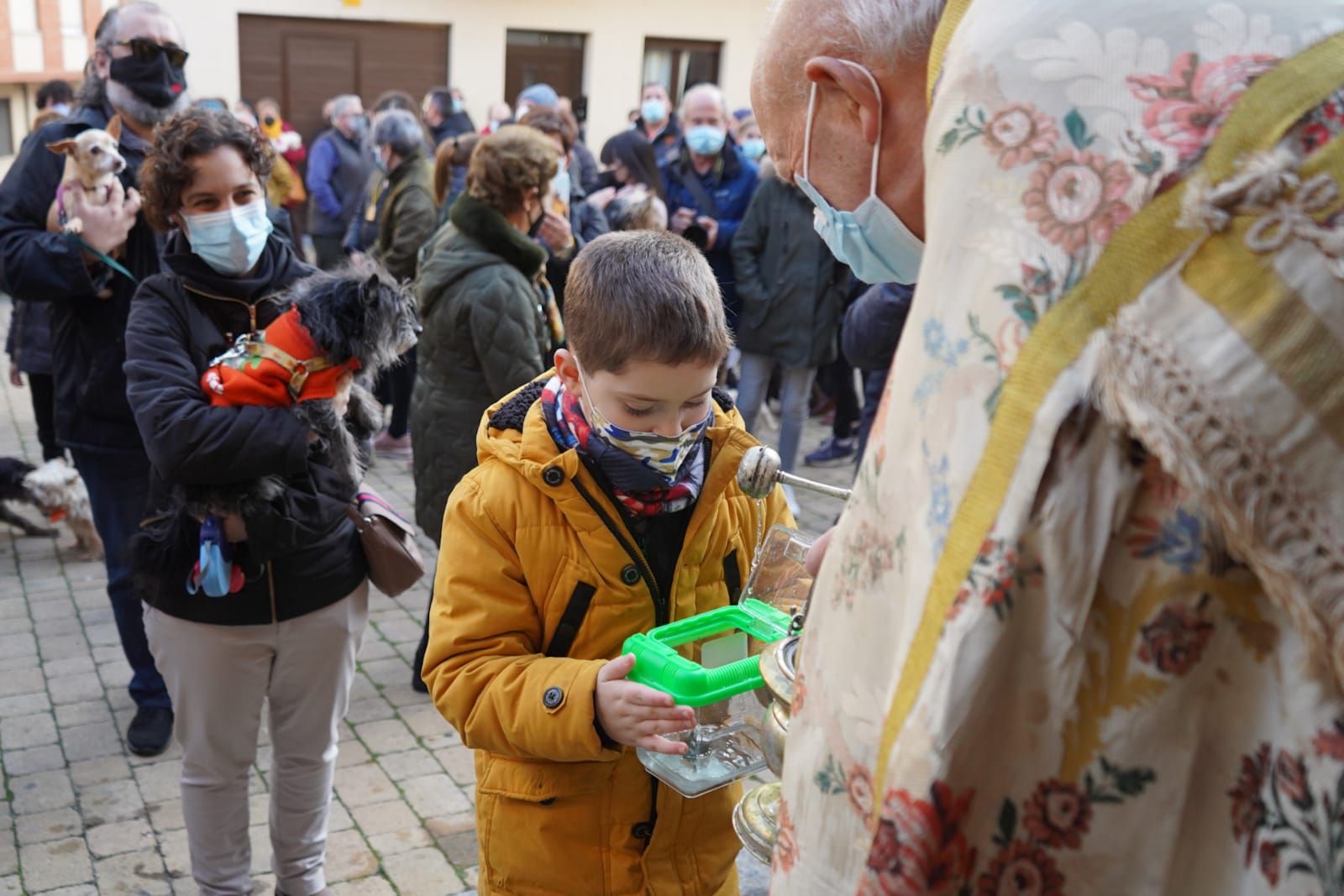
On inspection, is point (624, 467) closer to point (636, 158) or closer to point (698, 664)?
point (698, 664)

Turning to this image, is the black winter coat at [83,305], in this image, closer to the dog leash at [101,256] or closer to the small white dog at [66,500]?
the dog leash at [101,256]

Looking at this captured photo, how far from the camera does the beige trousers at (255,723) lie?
3.02m

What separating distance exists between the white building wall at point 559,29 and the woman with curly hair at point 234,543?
16233 mm

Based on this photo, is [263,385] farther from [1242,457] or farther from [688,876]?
[1242,457]

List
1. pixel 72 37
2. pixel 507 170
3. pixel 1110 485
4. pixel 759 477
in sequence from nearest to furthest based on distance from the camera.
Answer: pixel 1110 485, pixel 759 477, pixel 507 170, pixel 72 37

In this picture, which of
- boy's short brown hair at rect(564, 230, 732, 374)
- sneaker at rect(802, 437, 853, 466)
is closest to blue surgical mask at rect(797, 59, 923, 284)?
boy's short brown hair at rect(564, 230, 732, 374)

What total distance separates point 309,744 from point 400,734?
4.18 feet

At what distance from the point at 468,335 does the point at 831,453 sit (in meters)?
4.36

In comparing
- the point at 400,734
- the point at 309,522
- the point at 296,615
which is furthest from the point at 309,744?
the point at 400,734

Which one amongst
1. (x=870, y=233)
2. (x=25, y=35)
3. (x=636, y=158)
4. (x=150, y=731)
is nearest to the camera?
(x=870, y=233)

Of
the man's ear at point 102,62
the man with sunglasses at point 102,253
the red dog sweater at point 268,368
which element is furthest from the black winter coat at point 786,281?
the red dog sweater at point 268,368

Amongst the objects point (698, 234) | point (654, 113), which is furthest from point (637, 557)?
point (654, 113)

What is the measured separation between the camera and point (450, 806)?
399 centimetres

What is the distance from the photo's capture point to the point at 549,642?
6.89 feet
